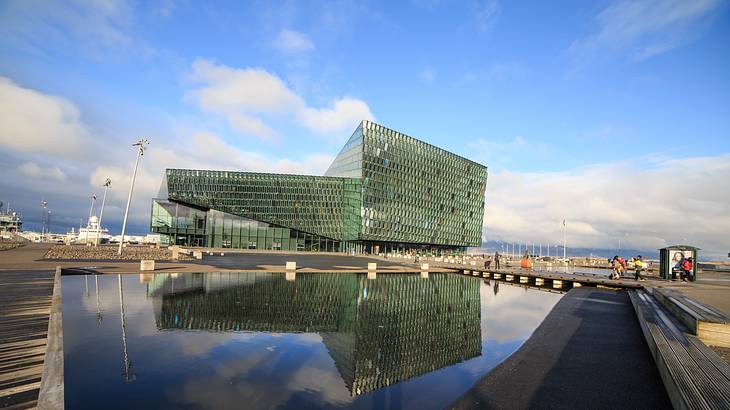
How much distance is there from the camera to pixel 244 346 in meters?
12.0

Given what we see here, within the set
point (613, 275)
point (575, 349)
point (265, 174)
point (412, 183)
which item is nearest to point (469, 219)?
point (412, 183)

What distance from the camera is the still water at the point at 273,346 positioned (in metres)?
8.50

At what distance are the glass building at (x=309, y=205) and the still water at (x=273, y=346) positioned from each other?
64.5 metres

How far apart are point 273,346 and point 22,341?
618cm

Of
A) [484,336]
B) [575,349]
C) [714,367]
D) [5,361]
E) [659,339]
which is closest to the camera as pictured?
[714,367]

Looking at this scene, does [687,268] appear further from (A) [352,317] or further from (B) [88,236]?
(B) [88,236]

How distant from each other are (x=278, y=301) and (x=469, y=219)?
3836 inches

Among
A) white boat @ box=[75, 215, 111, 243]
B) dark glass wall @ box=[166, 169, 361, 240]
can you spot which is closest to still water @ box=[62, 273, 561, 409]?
dark glass wall @ box=[166, 169, 361, 240]

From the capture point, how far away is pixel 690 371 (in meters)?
6.70

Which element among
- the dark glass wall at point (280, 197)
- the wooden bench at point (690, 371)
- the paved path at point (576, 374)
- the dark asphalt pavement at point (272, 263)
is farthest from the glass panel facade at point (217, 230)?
the wooden bench at point (690, 371)

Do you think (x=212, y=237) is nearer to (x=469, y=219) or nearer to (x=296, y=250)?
(x=296, y=250)

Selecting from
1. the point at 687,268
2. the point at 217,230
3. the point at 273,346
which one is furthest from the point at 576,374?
the point at 217,230

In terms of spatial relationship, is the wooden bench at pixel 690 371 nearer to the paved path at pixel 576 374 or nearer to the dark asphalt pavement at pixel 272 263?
the paved path at pixel 576 374

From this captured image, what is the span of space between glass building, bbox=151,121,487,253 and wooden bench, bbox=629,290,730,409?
7701cm
